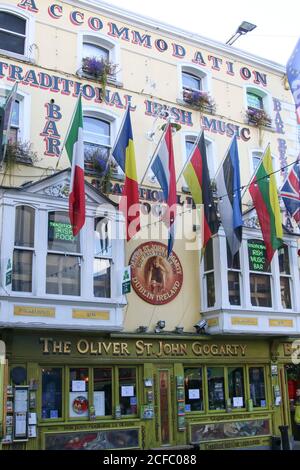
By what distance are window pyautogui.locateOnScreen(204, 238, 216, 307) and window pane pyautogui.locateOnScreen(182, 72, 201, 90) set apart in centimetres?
523

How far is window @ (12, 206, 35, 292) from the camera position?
13164 mm

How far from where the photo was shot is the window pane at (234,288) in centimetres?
1567

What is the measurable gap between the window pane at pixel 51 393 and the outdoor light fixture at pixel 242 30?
40.5 ft

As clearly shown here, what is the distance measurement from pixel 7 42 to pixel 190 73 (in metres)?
5.79

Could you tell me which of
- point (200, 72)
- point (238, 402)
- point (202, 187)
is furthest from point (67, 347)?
point (200, 72)

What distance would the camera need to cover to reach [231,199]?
14.6 m

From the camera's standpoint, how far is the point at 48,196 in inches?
541

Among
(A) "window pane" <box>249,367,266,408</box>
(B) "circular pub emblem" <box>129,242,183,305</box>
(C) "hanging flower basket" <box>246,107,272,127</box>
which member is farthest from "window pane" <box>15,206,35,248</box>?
(C) "hanging flower basket" <box>246,107,272,127</box>

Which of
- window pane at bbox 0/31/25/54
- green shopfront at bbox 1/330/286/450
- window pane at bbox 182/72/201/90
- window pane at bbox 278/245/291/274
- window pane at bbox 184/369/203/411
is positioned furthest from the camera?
window pane at bbox 182/72/201/90

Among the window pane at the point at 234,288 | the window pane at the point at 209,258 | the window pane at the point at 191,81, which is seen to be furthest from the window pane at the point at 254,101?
the window pane at the point at 234,288

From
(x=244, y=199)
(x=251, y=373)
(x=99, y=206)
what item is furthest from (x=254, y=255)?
(x=99, y=206)

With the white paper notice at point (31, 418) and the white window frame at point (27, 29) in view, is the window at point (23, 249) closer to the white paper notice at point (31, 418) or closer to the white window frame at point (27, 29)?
the white paper notice at point (31, 418)

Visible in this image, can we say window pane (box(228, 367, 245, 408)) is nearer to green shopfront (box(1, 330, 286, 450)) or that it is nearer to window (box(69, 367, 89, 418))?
green shopfront (box(1, 330, 286, 450))

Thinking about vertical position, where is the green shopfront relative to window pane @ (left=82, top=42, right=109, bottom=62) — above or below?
below
